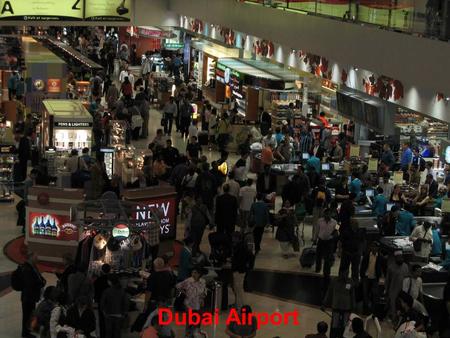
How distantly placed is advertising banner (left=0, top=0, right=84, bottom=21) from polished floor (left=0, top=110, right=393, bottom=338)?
38.3 ft

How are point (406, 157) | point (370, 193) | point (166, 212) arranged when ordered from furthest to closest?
point (406, 157) → point (370, 193) → point (166, 212)

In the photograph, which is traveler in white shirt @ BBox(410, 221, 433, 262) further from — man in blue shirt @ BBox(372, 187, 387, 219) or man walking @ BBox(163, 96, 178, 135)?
man walking @ BBox(163, 96, 178, 135)

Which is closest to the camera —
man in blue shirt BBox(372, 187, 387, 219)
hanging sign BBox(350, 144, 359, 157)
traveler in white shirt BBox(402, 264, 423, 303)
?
traveler in white shirt BBox(402, 264, 423, 303)

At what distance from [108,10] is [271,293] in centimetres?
1716

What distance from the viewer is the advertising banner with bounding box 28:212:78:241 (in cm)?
1662

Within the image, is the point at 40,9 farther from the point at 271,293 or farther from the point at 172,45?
the point at 271,293

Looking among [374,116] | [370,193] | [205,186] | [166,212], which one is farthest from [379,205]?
[374,116]

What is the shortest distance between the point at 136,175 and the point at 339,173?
475 cm

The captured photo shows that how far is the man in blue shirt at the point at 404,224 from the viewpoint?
17156 millimetres

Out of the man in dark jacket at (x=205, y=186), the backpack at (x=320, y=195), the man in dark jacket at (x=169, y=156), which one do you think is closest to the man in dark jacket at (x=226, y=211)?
the man in dark jacket at (x=205, y=186)

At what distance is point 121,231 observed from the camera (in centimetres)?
1392

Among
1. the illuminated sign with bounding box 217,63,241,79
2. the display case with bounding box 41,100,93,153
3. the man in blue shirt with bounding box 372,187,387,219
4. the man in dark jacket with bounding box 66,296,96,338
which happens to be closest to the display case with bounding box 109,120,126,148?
the display case with bounding box 41,100,93,153

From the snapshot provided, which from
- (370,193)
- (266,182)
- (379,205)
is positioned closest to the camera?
(379,205)

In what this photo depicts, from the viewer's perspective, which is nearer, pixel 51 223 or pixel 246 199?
pixel 51 223
